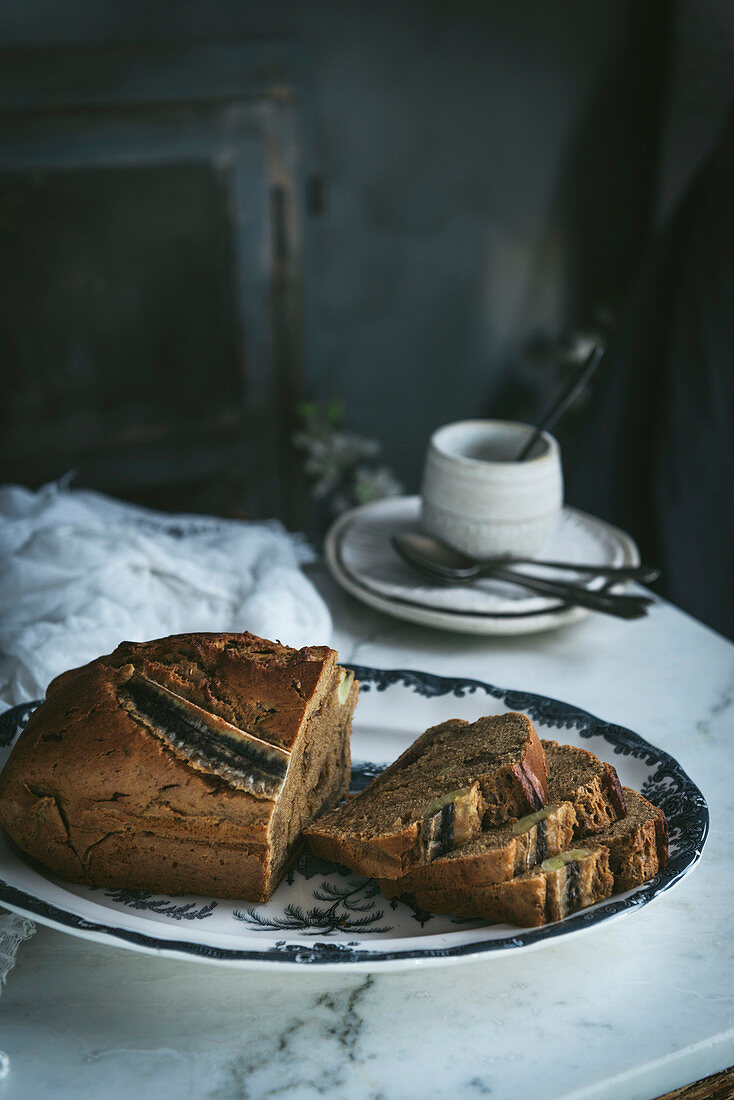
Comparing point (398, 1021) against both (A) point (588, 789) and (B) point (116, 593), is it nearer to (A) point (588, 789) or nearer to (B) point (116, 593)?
(A) point (588, 789)

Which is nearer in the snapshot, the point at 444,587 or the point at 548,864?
the point at 548,864

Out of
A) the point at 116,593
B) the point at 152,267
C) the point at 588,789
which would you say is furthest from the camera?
the point at 152,267

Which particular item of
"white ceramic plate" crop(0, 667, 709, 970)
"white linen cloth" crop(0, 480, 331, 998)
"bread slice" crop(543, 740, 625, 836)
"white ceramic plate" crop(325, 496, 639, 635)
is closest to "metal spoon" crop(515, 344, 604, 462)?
"white ceramic plate" crop(325, 496, 639, 635)

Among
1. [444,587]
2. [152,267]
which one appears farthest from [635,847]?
[152,267]

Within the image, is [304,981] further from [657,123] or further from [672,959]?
[657,123]

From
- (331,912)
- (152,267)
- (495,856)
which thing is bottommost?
(152,267)

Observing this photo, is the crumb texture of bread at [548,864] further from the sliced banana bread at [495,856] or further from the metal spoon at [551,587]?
the metal spoon at [551,587]

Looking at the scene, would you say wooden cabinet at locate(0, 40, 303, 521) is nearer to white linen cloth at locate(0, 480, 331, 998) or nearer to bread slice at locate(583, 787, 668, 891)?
white linen cloth at locate(0, 480, 331, 998)
